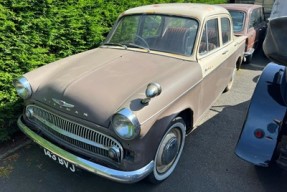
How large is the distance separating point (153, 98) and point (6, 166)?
2128 mm

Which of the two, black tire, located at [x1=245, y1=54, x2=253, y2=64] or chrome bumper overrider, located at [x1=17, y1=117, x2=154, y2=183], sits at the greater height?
chrome bumper overrider, located at [x1=17, y1=117, x2=154, y2=183]

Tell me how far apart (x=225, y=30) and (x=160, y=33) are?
1.46m

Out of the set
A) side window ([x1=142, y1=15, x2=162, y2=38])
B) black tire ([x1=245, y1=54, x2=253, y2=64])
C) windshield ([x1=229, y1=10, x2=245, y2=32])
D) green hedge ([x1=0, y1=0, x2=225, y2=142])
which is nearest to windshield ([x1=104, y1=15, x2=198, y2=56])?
side window ([x1=142, y1=15, x2=162, y2=38])

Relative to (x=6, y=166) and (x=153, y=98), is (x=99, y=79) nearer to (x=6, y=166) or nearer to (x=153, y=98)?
(x=153, y=98)

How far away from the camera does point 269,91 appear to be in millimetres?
3016

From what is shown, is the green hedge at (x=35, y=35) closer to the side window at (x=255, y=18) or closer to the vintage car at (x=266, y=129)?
the vintage car at (x=266, y=129)

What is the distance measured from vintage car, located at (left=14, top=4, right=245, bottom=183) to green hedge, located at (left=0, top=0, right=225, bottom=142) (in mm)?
578

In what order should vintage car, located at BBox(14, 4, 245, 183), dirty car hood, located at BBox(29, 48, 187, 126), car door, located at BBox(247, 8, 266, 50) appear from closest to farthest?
vintage car, located at BBox(14, 4, 245, 183) < dirty car hood, located at BBox(29, 48, 187, 126) < car door, located at BBox(247, 8, 266, 50)

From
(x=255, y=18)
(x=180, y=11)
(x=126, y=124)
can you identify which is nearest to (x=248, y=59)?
(x=255, y=18)

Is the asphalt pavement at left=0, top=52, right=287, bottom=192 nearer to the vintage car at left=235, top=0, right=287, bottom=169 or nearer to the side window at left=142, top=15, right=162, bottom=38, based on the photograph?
the vintage car at left=235, top=0, right=287, bottom=169

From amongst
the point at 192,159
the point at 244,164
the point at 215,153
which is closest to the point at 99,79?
the point at 192,159

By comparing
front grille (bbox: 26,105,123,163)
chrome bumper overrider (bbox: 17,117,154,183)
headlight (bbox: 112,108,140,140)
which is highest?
headlight (bbox: 112,108,140,140)

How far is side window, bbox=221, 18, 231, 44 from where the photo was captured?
440 cm

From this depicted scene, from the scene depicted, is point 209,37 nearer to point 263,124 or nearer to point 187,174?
point 263,124
